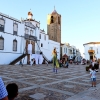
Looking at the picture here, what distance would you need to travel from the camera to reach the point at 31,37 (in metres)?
34.4

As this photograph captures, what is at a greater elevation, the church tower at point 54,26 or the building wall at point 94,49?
the church tower at point 54,26

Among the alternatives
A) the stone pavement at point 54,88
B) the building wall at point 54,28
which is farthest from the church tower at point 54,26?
the stone pavement at point 54,88

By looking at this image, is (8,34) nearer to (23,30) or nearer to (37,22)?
(23,30)

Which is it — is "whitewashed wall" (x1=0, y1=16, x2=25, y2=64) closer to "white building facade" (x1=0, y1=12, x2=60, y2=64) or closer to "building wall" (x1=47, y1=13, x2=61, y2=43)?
"white building facade" (x1=0, y1=12, x2=60, y2=64)

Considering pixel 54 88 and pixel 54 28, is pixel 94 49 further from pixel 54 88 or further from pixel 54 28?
pixel 54 88

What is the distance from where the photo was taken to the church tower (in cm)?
5069

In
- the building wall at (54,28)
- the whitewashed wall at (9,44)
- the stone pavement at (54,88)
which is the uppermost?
the building wall at (54,28)

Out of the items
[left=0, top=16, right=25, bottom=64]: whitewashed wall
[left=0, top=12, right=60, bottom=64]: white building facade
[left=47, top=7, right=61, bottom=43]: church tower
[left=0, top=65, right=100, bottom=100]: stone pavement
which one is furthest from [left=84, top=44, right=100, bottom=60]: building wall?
[left=0, top=65, right=100, bottom=100]: stone pavement

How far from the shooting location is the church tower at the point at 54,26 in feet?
166

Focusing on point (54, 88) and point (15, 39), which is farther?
point (15, 39)

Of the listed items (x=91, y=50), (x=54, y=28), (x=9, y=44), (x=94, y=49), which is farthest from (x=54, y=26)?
(x=9, y=44)

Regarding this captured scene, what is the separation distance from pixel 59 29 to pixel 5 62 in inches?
1187

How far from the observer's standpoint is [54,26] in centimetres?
5066

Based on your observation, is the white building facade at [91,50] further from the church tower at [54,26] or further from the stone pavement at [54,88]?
the stone pavement at [54,88]
